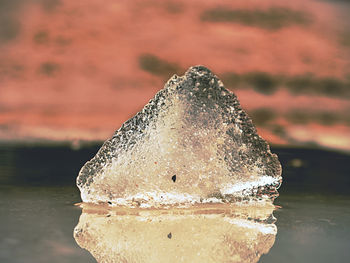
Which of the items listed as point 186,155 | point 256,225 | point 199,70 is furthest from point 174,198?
point 199,70

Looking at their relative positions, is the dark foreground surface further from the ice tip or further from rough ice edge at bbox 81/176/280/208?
the ice tip

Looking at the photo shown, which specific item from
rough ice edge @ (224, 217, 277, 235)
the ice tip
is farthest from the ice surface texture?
rough ice edge @ (224, 217, 277, 235)

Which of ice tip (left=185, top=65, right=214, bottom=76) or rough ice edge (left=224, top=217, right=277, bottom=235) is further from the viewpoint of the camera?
ice tip (left=185, top=65, right=214, bottom=76)

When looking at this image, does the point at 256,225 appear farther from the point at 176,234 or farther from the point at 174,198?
the point at 174,198

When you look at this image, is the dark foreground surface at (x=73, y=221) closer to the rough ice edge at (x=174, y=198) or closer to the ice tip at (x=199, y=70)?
the rough ice edge at (x=174, y=198)

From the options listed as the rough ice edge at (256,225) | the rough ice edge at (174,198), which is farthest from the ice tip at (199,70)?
the rough ice edge at (256,225)

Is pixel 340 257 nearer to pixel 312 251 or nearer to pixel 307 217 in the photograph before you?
pixel 312 251
